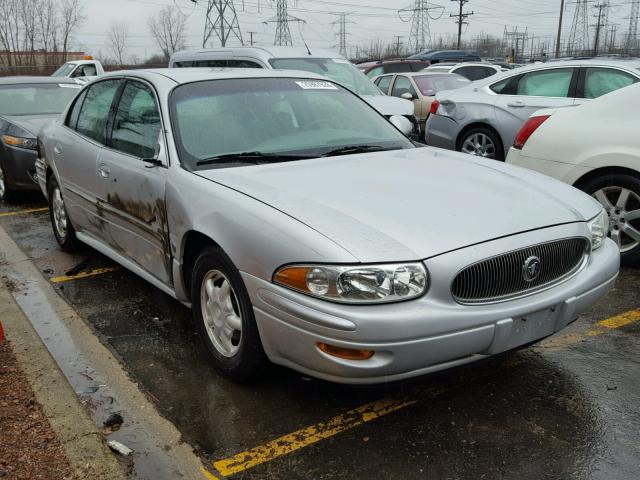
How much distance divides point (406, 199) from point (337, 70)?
21.9ft

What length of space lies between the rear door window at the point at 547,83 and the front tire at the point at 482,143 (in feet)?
2.18

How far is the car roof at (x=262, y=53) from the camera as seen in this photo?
878 centimetres

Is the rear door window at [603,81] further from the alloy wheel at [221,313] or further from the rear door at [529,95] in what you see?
the alloy wheel at [221,313]

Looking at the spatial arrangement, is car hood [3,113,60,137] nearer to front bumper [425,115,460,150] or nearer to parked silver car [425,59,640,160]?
front bumper [425,115,460,150]

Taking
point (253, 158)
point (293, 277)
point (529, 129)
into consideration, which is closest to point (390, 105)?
point (529, 129)

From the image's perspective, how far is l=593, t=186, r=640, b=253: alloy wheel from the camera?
4.90 m

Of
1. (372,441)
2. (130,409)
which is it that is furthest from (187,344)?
(372,441)

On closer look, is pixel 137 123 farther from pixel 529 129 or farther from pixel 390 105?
pixel 390 105

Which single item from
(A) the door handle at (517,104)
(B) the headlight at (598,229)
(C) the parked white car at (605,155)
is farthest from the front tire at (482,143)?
(B) the headlight at (598,229)

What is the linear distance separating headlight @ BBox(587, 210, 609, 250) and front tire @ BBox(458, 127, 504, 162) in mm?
5180

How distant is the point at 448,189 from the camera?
3262 mm

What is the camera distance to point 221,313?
329cm

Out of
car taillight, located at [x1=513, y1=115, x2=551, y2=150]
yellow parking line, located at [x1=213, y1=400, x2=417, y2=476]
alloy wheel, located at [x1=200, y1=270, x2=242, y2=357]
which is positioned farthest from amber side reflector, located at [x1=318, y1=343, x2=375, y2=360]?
car taillight, located at [x1=513, y1=115, x2=551, y2=150]

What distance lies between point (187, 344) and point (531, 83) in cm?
636
